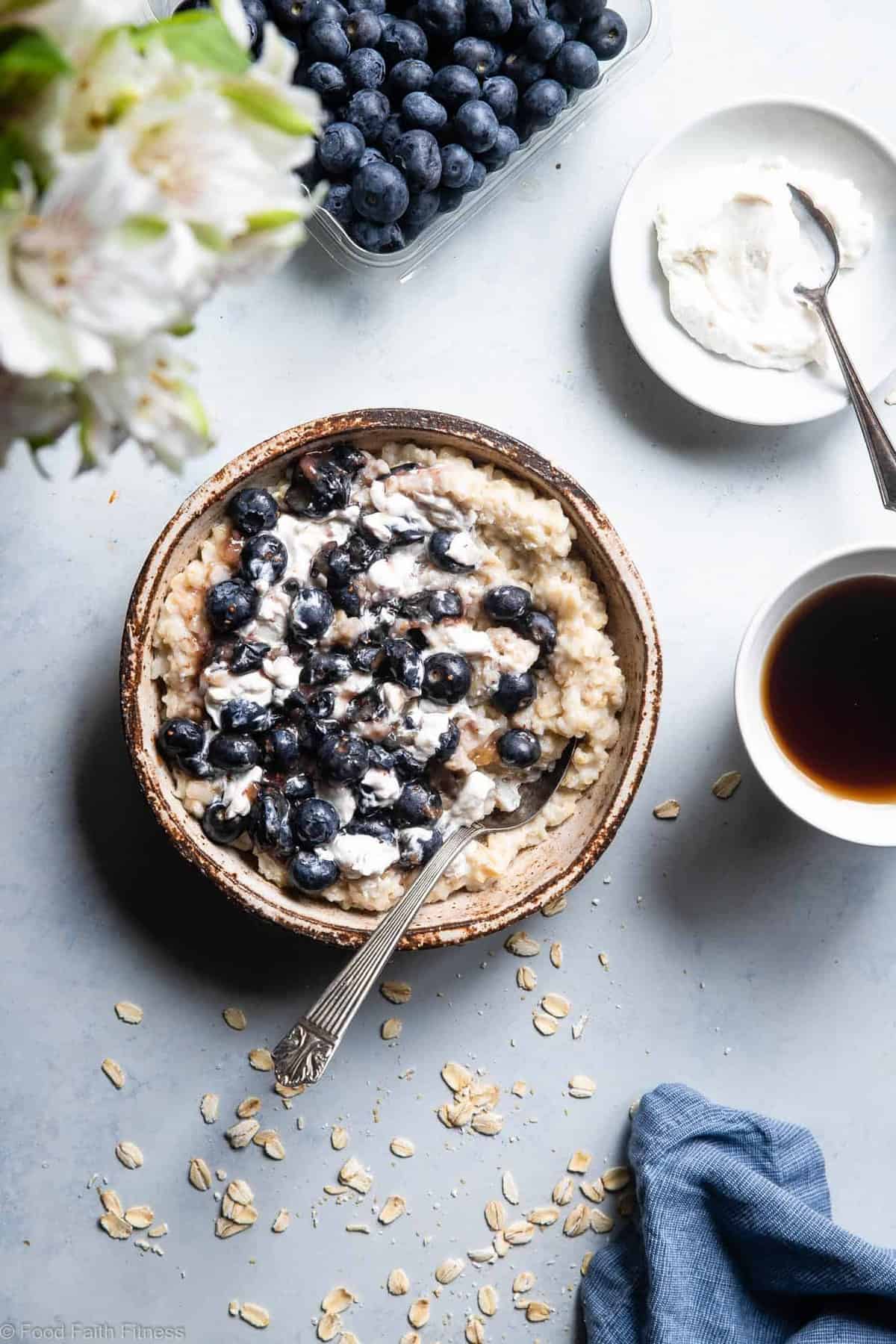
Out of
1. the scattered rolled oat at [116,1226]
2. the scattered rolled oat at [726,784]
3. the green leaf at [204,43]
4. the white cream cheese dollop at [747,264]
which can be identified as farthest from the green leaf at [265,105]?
the scattered rolled oat at [116,1226]

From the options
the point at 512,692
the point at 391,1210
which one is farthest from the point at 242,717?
the point at 391,1210

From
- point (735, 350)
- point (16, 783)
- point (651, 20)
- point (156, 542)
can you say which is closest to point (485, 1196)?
point (16, 783)

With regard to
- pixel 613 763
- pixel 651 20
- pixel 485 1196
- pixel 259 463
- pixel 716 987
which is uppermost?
pixel 651 20

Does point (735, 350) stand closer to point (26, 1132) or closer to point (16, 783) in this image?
point (16, 783)

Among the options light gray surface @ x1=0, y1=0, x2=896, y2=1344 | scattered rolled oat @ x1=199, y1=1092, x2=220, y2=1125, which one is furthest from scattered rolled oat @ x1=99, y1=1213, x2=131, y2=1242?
scattered rolled oat @ x1=199, y1=1092, x2=220, y2=1125

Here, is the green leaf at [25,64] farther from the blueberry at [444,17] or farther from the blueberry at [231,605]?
the blueberry at [444,17]

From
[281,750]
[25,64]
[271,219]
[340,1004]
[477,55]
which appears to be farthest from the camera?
[477,55]

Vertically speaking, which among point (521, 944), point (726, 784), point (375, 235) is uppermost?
point (375, 235)

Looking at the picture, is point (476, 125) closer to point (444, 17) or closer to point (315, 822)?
point (444, 17)
